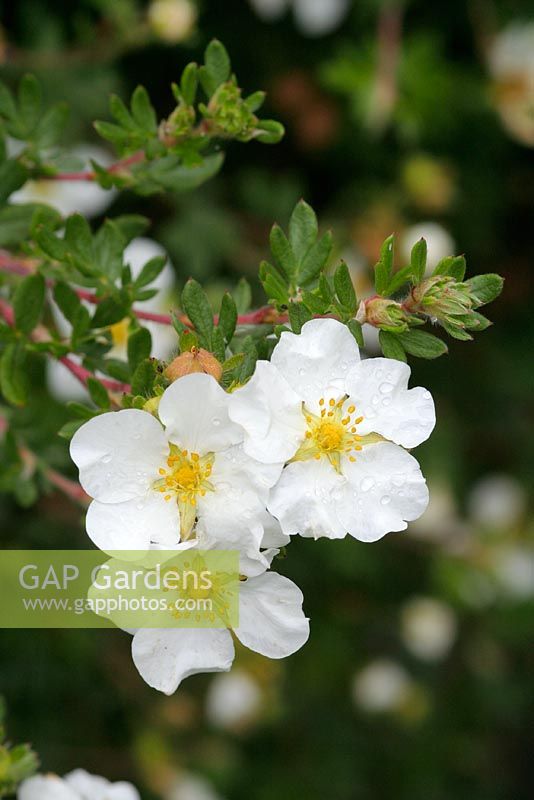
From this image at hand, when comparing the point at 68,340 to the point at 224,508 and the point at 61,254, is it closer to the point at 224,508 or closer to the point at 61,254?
the point at 61,254

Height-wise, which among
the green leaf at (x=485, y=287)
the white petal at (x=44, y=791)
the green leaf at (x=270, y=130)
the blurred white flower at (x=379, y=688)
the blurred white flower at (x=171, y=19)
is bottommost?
the blurred white flower at (x=379, y=688)

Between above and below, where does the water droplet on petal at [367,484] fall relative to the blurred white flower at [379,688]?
above

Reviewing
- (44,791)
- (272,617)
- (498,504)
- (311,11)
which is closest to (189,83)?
(272,617)

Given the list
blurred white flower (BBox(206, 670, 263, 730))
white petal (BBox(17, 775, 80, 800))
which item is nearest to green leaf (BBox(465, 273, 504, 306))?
white petal (BBox(17, 775, 80, 800))

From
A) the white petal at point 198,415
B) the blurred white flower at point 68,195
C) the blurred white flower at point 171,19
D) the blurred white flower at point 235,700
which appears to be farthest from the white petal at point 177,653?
the blurred white flower at point 235,700

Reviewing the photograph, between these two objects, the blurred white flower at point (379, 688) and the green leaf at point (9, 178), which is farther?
the blurred white flower at point (379, 688)

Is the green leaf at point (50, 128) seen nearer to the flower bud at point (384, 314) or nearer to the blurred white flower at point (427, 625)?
the flower bud at point (384, 314)

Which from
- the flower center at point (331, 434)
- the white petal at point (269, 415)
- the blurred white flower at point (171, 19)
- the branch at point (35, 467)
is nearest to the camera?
the white petal at point (269, 415)

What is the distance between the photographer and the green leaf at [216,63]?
1488 millimetres

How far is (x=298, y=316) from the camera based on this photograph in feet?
3.99

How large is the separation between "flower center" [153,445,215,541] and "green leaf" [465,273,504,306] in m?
0.41

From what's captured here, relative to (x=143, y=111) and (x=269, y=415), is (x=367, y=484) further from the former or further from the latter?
(x=143, y=111)

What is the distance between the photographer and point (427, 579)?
360cm

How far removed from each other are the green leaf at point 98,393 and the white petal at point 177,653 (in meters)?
0.33
